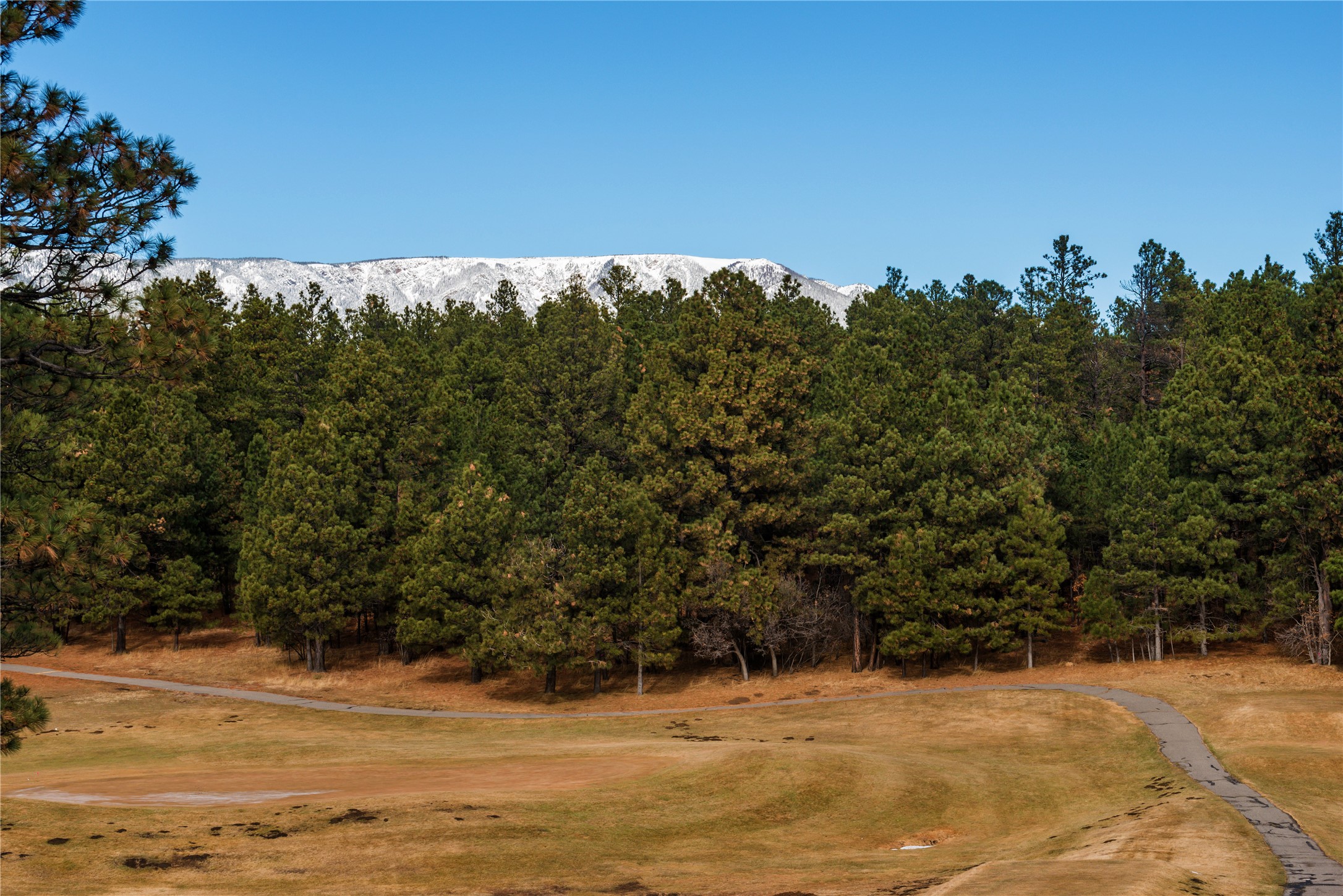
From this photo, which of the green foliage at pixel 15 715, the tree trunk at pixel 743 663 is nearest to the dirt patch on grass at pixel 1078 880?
the green foliage at pixel 15 715

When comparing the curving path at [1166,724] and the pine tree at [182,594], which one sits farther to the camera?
the pine tree at [182,594]

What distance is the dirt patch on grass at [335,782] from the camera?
1169 inches

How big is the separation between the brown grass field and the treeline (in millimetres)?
3767

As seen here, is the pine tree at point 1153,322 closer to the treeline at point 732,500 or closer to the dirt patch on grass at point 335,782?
the treeline at point 732,500

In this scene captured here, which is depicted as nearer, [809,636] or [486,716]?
[486,716]

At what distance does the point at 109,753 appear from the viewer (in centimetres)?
4112

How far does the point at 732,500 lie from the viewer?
56.3 metres

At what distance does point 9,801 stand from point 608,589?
2991cm

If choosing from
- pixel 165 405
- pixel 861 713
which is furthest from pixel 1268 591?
pixel 165 405

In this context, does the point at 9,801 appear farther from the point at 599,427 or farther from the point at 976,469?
the point at 976,469

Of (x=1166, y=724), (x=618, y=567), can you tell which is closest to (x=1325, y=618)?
(x=1166, y=724)

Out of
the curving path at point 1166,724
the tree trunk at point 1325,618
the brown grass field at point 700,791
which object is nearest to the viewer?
the curving path at point 1166,724

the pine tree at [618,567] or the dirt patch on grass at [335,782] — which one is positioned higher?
the pine tree at [618,567]

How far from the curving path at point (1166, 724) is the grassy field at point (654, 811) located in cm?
66
